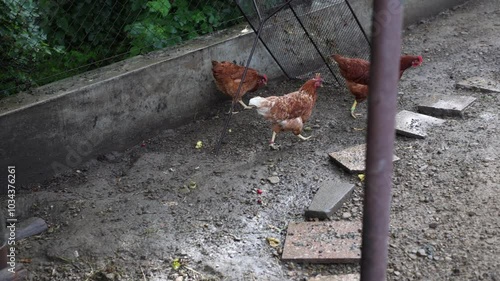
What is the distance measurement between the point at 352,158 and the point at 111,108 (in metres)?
2.02

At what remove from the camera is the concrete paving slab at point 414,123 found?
545 centimetres

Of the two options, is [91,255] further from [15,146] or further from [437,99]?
[437,99]

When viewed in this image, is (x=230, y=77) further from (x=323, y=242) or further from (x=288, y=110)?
(x=323, y=242)

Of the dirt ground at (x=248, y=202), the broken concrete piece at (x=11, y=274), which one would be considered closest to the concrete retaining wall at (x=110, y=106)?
the dirt ground at (x=248, y=202)

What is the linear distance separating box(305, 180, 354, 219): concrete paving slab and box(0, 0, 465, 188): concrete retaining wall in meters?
1.76

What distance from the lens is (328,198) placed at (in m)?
4.50

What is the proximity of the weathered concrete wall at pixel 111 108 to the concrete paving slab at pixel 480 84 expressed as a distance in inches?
84.9

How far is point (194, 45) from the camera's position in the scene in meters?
5.97

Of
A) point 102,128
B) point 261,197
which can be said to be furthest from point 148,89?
point 261,197

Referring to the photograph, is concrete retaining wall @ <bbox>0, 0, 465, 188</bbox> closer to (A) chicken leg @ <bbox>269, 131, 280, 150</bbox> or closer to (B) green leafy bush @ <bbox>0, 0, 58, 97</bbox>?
(B) green leafy bush @ <bbox>0, 0, 58, 97</bbox>

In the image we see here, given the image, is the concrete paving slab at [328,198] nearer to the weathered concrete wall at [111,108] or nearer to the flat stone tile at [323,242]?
the flat stone tile at [323,242]

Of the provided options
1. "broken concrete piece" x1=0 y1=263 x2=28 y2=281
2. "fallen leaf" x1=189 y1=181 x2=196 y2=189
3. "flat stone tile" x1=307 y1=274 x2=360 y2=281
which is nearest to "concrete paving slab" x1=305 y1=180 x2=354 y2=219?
"flat stone tile" x1=307 y1=274 x2=360 y2=281

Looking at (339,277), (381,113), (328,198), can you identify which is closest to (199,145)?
(328,198)

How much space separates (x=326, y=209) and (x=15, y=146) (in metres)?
2.35
